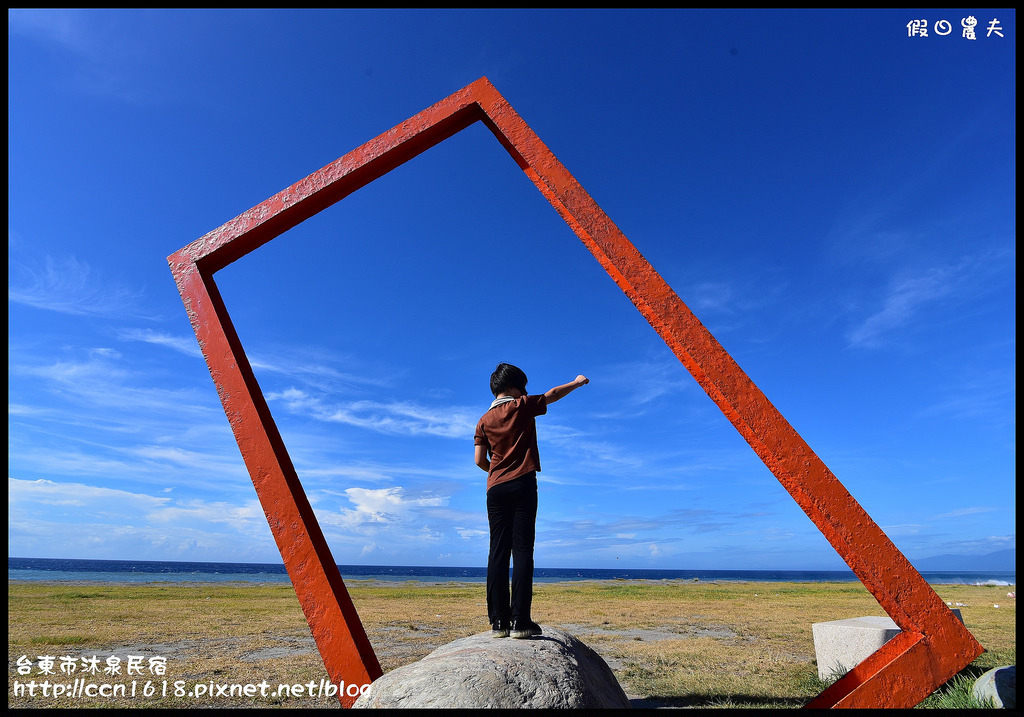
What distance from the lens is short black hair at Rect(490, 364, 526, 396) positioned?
4.29 meters

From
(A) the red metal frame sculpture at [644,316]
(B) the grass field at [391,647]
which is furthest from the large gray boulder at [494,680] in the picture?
(B) the grass field at [391,647]

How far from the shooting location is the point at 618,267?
4.05 metres

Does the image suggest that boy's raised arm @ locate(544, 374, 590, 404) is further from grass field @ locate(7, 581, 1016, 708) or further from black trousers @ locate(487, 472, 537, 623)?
grass field @ locate(7, 581, 1016, 708)

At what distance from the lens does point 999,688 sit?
441 cm

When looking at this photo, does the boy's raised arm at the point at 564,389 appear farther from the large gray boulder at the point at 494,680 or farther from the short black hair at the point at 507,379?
the large gray boulder at the point at 494,680

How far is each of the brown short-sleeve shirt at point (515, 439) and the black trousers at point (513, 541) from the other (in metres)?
0.08

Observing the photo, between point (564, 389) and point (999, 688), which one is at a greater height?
point (564, 389)

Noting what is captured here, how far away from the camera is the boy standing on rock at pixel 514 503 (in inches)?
151

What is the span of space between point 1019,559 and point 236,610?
59.2ft

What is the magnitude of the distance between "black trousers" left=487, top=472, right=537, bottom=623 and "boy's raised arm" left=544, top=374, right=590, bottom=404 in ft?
1.87

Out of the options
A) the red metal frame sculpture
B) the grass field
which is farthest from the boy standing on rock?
the grass field

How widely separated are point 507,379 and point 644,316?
115 cm

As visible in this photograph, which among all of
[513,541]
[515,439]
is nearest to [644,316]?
[515,439]

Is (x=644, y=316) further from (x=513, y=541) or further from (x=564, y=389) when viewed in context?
(x=513, y=541)
